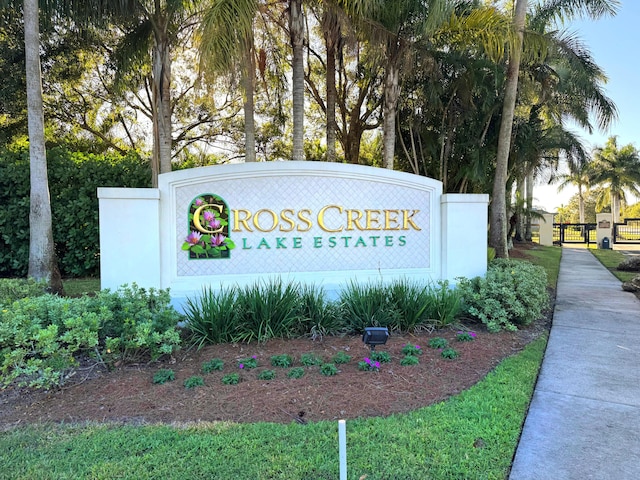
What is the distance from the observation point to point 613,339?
5.75 metres

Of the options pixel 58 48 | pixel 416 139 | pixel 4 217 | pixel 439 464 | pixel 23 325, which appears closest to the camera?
pixel 439 464

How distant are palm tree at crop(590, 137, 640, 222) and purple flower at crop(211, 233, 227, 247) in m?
42.9

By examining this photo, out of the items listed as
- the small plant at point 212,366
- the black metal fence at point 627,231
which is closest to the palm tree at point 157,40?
the small plant at point 212,366

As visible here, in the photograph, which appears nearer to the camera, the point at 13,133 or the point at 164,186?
the point at 164,186

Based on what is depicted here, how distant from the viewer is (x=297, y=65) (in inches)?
372

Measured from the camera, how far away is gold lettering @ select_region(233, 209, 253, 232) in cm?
660

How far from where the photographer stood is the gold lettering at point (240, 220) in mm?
6602

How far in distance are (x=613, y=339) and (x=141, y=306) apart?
20.3 ft

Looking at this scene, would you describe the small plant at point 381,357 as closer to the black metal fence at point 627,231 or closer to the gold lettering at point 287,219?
the gold lettering at point 287,219

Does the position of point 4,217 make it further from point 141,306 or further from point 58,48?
point 141,306

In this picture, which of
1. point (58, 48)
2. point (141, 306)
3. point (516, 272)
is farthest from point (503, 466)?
point (58, 48)

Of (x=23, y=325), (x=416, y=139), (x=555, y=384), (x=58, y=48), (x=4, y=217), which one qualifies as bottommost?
(x=555, y=384)

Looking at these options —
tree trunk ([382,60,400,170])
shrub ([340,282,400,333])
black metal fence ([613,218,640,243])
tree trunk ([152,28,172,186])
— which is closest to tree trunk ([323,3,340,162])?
tree trunk ([382,60,400,170])

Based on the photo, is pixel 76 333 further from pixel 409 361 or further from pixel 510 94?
pixel 510 94
